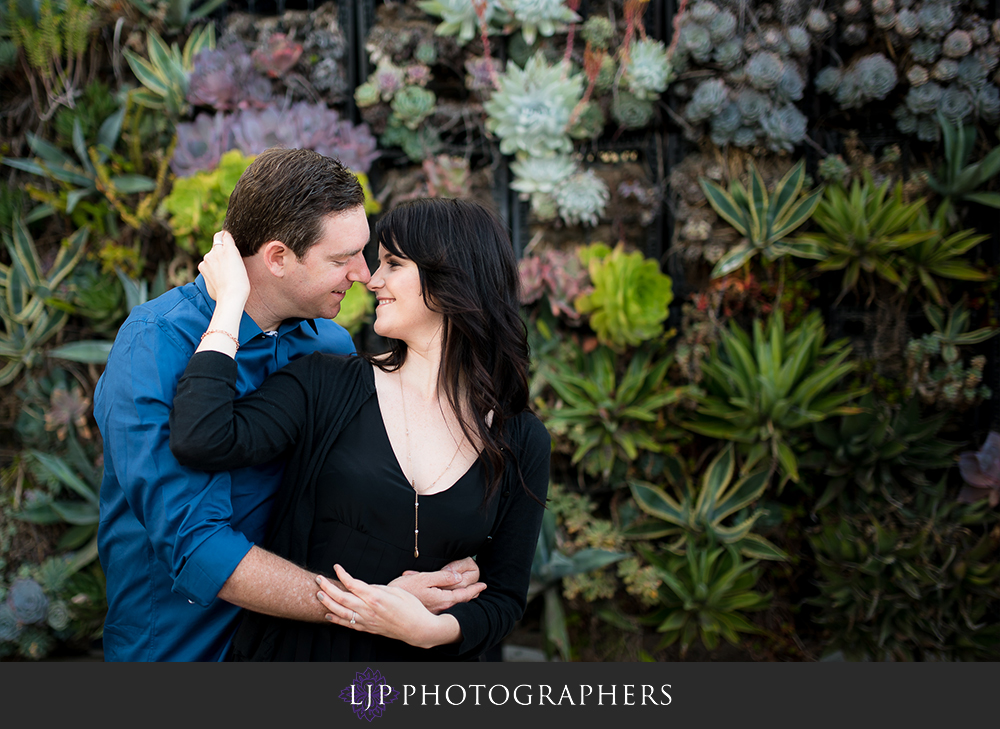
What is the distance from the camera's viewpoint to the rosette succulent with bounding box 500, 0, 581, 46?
8.92ft

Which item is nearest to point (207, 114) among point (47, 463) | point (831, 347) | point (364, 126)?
point (364, 126)

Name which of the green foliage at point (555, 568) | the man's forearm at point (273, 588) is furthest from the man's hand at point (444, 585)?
the green foliage at point (555, 568)

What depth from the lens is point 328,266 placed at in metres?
1.44

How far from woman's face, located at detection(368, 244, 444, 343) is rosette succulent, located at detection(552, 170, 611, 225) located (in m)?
1.52

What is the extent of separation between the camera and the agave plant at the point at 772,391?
2.63 m

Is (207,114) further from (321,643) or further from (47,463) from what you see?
(321,643)

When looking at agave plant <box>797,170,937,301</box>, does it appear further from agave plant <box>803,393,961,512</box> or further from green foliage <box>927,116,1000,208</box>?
agave plant <box>803,393,961,512</box>

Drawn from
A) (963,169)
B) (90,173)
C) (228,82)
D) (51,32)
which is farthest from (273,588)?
(963,169)

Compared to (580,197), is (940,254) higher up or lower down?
lower down

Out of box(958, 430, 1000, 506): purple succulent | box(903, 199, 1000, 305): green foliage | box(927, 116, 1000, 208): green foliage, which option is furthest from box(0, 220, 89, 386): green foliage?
box(958, 430, 1000, 506): purple succulent

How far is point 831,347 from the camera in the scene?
9.00 feet

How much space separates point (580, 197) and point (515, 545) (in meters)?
1.75

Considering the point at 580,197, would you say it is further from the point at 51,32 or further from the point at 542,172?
the point at 51,32

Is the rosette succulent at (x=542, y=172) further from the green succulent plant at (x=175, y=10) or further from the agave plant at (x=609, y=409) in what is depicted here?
the green succulent plant at (x=175, y=10)
